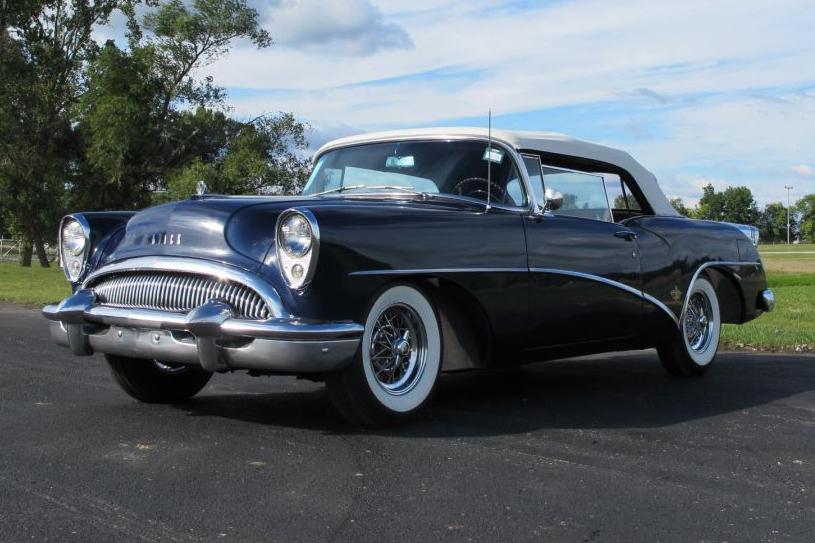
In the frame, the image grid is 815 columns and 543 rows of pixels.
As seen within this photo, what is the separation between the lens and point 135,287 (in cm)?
485

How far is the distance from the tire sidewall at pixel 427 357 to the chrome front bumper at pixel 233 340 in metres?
0.19

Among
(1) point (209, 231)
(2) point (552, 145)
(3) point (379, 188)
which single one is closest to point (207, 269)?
(1) point (209, 231)

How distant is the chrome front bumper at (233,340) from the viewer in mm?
4336

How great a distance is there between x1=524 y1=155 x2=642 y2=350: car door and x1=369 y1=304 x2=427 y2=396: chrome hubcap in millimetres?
860

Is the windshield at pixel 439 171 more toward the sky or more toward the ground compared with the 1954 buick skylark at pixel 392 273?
more toward the sky

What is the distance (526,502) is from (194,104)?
3501 centimetres

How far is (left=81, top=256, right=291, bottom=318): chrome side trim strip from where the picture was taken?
14.5 ft

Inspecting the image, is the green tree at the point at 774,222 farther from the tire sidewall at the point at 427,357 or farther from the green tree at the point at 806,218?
the tire sidewall at the point at 427,357

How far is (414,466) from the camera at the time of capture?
4.09m

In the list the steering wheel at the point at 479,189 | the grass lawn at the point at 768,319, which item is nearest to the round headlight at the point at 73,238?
the steering wheel at the point at 479,189

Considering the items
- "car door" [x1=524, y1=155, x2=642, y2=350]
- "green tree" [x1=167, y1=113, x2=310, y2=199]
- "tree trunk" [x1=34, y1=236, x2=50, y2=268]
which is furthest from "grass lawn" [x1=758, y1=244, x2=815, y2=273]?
"car door" [x1=524, y1=155, x2=642, y2=350]

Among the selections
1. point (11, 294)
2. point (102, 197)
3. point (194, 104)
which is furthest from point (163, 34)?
point (11, 294)

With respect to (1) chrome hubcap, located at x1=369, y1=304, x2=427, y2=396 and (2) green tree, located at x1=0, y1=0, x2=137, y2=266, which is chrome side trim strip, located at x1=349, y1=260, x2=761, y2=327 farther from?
(2) green tree, located at x1=0, y1=0, x2=137, y2=266

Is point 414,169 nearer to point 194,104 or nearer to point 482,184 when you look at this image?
point 482,184
